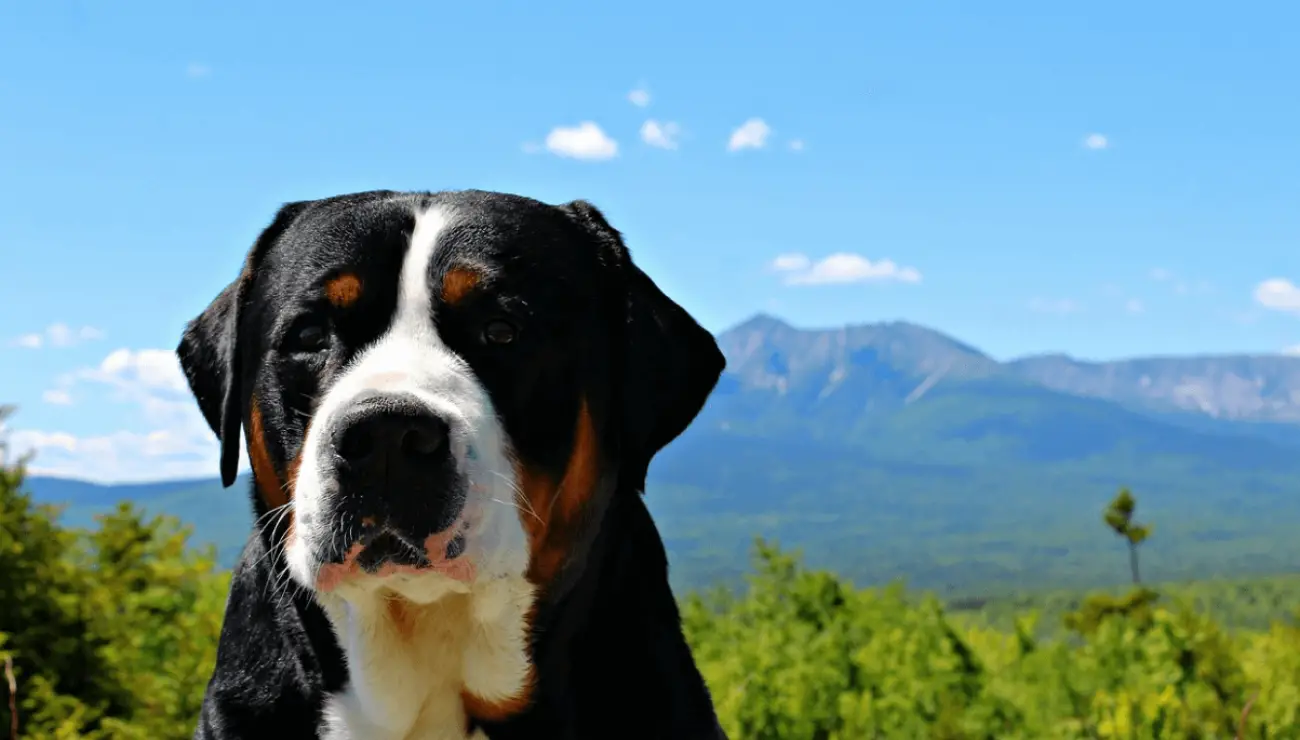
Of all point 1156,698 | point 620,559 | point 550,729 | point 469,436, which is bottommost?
point 1156,698

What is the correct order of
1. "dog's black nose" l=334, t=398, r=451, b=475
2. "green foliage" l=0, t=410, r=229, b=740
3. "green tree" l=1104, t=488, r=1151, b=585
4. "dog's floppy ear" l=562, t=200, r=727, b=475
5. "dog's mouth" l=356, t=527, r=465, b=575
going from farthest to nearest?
"green tree" l=1104, t=488, r=1151, b=585
"green foliage" l=0, t=410, r=229, b=740
"dog's floppy ear" l=562, t=200, r=727, b=475
"dog's mouth" l=356, t=527, r=465, b=575
"dog's black nose" l=334, t=398, r=451, b=475

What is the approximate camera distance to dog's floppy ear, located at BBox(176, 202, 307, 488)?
352 cm

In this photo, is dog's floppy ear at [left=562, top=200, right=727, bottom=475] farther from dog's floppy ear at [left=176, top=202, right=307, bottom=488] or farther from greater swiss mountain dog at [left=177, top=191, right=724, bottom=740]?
→ dog's floppy ear at [left=176, top=202, right=307, bottom=488]

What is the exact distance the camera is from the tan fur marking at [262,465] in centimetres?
327

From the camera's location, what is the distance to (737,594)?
7410 millimetres

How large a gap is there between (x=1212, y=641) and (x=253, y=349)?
4551mm

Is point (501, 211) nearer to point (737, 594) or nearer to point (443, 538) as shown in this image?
point (443, 538)

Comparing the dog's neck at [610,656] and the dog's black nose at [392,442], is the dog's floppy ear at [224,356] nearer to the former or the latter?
the dog's black nose at [392,442]

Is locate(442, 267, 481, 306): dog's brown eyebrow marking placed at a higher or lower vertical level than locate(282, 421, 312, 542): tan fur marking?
higher

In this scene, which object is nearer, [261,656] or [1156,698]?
[261,656]

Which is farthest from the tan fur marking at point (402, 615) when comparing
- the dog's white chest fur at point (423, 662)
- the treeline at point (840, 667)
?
the treeline at point (840, 667)

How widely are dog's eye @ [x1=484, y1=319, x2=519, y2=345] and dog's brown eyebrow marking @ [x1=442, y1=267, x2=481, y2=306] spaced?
9cm

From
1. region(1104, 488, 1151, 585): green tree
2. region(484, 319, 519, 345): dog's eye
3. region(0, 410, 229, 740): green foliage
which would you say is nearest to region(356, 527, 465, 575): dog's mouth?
region(484, 319, 519, 345): dog's eye

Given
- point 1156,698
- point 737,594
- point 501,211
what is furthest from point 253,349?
point 737,594
